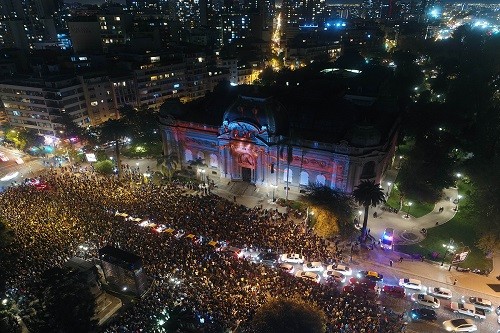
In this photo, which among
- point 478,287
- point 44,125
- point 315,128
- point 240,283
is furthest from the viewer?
point 44,125

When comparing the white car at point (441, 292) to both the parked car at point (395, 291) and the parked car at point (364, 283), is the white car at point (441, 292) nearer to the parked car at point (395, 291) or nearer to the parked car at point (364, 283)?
the parked car at point (395, 291)

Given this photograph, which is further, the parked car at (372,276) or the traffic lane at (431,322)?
the parked car at (372,276)

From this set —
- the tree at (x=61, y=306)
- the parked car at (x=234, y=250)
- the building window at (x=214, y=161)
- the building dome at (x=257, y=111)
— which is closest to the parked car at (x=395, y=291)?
the parked car at (x=234, y=250)

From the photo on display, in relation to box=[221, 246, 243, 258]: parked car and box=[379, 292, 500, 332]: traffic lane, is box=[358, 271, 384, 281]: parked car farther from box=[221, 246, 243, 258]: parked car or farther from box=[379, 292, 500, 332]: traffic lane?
box=[221, 246, 243, 258]: parked car

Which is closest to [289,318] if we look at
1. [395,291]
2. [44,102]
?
[395,291]

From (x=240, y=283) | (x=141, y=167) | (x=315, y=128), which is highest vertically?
(x=315, y=128)

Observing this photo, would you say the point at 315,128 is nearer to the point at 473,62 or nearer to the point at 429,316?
the point at 429,316

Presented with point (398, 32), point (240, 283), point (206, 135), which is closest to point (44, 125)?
point (206, 135)
